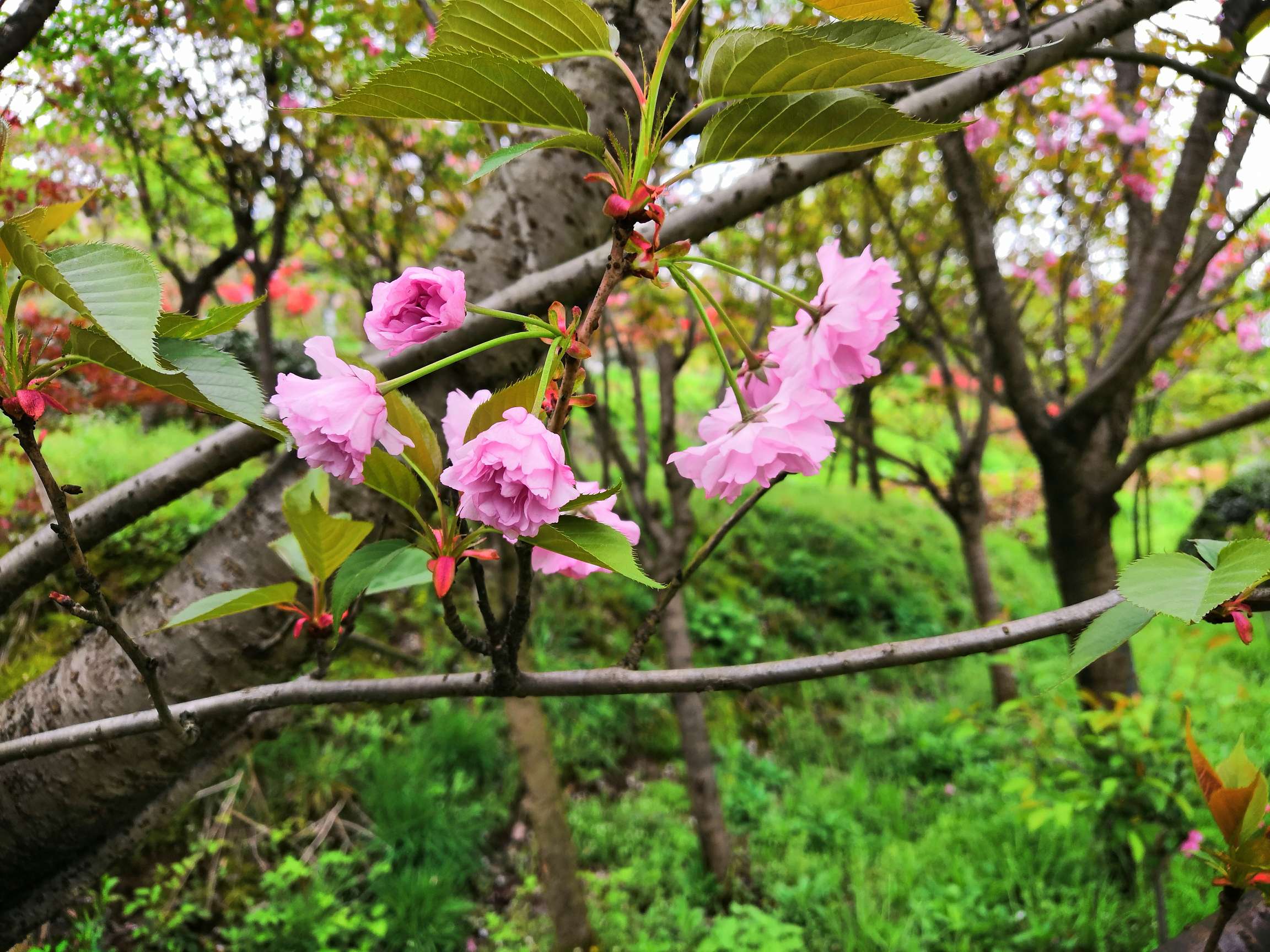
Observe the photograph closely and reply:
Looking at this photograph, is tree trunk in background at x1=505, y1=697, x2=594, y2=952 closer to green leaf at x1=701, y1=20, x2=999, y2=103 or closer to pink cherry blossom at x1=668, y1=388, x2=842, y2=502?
pink cherry blossom at x1=668, y1=388, x2=842, y2=502

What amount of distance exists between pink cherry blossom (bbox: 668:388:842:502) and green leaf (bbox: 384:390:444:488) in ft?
0.57

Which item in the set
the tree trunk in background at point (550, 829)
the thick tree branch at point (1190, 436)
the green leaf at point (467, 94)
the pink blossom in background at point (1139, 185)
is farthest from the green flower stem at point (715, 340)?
the pink blossom in background at point (1139, 185)

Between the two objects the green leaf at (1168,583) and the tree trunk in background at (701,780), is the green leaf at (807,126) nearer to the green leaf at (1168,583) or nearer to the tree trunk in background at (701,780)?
the green leaf at (1168,583)

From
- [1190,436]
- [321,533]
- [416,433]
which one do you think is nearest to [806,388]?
[416,433]

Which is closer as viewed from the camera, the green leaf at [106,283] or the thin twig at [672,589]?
the green leaf at [106,283]

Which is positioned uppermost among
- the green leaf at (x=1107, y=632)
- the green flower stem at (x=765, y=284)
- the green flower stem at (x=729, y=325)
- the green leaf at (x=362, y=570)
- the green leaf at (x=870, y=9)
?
the green leaf at (x=870, y=9)

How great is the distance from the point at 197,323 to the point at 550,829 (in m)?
1.94

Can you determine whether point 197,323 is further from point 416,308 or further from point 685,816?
point 685,816

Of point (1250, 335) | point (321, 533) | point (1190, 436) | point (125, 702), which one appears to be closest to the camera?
point (321, 533)

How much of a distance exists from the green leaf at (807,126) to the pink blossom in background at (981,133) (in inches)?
107

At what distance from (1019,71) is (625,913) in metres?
2.51

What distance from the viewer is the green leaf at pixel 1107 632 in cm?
45

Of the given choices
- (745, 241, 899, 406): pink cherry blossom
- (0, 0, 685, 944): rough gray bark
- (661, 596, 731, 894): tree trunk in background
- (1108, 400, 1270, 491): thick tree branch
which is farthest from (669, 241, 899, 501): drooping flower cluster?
(661, 596, 731, 894): tree trunk in background

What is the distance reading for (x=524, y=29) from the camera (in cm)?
39
